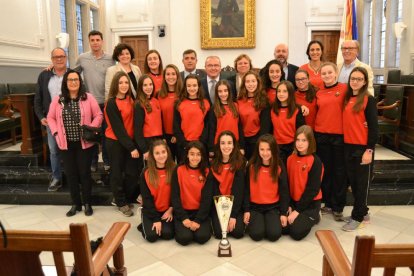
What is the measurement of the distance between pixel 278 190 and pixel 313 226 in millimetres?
589

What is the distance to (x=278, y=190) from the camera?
145 inches

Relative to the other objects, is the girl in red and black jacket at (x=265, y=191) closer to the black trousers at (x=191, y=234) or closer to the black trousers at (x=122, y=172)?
the black trousers at (x=191, y=234)

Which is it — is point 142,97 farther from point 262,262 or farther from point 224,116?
point 262,262

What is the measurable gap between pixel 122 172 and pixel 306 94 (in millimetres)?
2252

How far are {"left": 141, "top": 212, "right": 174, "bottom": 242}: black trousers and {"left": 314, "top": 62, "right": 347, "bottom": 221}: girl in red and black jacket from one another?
176 cm

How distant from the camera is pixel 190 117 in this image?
403cm

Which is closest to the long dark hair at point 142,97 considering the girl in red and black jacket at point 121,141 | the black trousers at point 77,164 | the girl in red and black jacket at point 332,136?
the girl in red and black jacket at point 121,141

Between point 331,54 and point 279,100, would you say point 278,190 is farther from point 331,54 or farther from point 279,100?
point 331,54

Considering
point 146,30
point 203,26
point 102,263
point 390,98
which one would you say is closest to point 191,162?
point 102,263

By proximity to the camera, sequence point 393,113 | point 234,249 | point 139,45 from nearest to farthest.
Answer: point 234,249
point 393,113
point 139,45

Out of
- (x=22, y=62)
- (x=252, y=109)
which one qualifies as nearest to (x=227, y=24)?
(x=22, y=62)

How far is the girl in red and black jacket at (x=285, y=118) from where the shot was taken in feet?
12.6

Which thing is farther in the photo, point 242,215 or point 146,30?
point 146,30

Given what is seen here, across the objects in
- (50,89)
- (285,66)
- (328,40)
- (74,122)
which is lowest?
(74,122)
